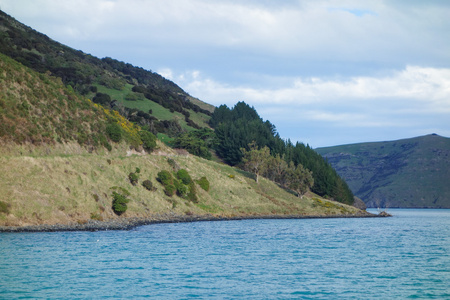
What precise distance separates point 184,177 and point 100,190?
88.1ft

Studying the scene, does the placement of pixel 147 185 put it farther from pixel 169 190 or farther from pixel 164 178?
pixel 164 178

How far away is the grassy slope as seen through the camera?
174 feet

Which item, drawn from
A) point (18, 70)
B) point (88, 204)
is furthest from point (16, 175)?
point (18, 70)

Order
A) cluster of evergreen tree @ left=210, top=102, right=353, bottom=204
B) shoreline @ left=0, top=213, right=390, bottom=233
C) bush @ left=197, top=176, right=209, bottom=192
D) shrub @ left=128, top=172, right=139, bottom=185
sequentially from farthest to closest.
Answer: cluster of evergreen tree @ left=210, top=102, right=353, bottom=204
bush @ left=197, top=176, right=209, bottom=192
shrub @ left=128, top=172, right=139, bottom=185
shoreline @ left=0, top=213, right=390, bottom=233

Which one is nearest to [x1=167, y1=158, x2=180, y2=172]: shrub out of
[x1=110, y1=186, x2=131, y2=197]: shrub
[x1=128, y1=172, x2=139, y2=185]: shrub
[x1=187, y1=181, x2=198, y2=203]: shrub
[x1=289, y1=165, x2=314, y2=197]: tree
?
[x1=187, y1=181, x2=198, y2=203]: shrub

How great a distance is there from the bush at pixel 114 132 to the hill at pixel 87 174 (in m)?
0.20

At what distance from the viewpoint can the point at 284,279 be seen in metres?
27.7

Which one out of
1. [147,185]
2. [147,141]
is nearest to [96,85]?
[147,141]

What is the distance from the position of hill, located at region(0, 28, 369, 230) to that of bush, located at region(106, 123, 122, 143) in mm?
201

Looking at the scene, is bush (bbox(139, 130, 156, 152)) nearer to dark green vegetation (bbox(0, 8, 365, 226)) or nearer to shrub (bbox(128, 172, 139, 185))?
dark green vegetation (bbox(0, 8, 365, 226))

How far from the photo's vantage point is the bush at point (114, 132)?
91562 millimetres

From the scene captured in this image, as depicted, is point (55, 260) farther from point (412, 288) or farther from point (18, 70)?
point (18, 70)

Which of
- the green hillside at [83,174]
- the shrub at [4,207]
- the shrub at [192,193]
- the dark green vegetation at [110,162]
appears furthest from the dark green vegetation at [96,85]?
the shrub at [4,207]

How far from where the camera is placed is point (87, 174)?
66250 mm
